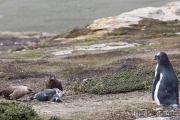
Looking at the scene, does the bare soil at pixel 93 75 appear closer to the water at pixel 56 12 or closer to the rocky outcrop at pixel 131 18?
the rocky outcrop at pixel 131 18

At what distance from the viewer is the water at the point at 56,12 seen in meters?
83.5

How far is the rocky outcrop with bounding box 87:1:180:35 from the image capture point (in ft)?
155

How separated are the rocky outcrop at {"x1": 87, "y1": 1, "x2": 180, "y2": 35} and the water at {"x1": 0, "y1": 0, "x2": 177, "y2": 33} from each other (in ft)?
93.5

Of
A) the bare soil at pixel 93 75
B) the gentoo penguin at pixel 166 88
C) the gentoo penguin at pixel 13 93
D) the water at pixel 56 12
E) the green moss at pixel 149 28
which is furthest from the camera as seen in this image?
the water at pixel 56 12

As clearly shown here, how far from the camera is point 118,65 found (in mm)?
25016

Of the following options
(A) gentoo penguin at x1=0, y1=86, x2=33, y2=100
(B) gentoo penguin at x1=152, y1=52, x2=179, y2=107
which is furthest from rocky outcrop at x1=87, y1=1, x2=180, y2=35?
(B) gentoo penguin at x1=152, y1=52, x2=179, y2=107

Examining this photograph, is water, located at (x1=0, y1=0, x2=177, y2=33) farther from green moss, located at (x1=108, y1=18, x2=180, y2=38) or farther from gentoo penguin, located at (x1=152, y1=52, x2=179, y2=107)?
gentoo penguin, located at (x1=152, y1=52, x2=179, y2=107)

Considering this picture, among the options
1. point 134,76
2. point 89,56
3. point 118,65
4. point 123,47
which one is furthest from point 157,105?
point 123,47

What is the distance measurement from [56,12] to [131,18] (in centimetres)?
4891

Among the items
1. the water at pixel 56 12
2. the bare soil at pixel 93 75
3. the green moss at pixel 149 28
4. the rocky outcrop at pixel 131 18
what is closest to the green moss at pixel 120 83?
the bare soil at pixel 93 75

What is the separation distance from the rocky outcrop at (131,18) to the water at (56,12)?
28.5 meters

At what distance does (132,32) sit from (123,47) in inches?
478

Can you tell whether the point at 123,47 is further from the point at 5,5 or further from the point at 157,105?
the point at 5,5

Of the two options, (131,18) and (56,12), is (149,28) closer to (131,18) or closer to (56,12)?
(131,18)
